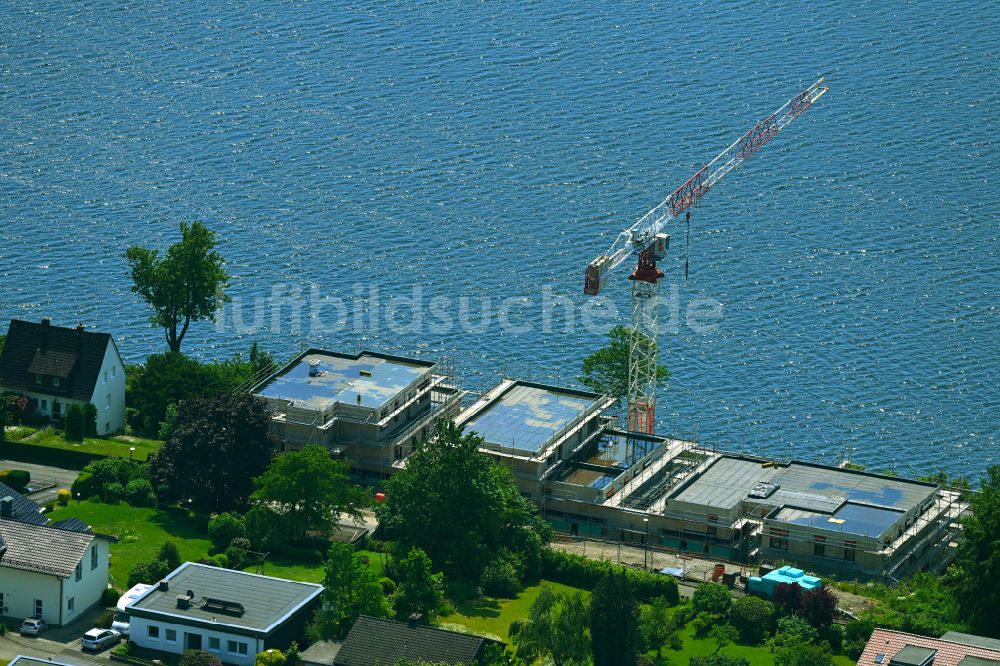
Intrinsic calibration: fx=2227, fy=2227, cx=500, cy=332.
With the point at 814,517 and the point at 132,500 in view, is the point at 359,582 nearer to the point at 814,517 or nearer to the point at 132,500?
the point at 132,500

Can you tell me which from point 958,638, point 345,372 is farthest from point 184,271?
point 958,638

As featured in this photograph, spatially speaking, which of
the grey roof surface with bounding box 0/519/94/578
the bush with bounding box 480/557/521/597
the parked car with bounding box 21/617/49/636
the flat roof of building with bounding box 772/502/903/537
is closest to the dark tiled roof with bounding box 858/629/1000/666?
the flat roof of building with bounding box 772/502/903/537

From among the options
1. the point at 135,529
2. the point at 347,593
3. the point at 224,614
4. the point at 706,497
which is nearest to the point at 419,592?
the point at 347,593

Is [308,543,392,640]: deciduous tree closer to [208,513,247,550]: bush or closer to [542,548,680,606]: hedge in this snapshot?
[208,513,247,550]: bush

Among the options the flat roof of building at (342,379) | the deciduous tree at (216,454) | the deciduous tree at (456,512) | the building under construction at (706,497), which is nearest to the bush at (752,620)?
the building under construction at (706,497)

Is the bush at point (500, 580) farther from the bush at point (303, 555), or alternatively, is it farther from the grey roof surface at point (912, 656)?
the grey roof surface at point (912, 656)
